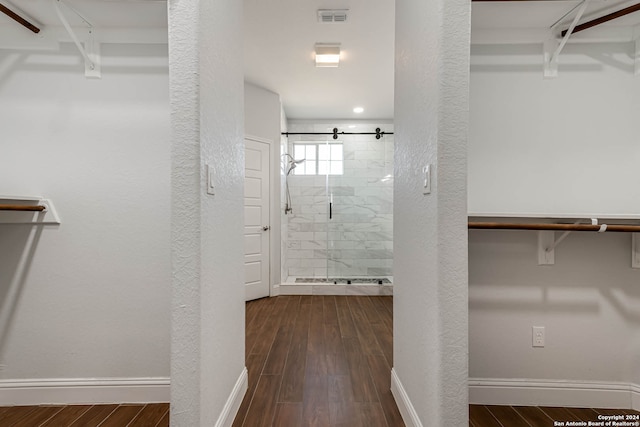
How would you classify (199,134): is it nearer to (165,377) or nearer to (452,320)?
(452,320)

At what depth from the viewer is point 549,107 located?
1.76m

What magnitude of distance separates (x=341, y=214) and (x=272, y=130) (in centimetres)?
158

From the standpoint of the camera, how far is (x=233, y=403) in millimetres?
1546

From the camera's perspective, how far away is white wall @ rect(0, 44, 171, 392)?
1.75 metres

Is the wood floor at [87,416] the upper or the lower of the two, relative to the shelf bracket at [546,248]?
lower

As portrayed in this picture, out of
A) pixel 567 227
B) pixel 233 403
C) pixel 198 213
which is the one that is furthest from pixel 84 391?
pixel 567 227

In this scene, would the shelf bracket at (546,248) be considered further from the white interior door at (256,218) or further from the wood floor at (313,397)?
the white interior door at (256,218)

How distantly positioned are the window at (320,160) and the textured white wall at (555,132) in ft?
9.49

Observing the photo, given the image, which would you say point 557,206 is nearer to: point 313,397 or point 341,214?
point 313,397

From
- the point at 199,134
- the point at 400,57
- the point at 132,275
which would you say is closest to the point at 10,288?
the point at 132,275

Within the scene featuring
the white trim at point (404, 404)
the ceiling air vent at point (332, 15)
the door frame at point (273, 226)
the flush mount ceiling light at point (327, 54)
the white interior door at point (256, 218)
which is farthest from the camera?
the door frame at point (273, 226)

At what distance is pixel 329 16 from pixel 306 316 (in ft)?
8.94

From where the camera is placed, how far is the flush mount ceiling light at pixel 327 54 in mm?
2674

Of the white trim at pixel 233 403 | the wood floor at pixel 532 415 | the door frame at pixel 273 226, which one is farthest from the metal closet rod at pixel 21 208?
the wood floor at pixel 532 415
